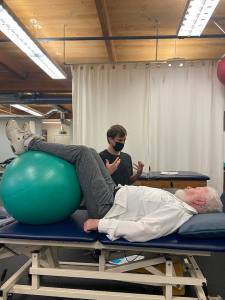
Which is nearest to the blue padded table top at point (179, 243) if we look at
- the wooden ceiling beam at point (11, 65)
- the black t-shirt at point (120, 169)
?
the black t-shirt at point (120, 169)

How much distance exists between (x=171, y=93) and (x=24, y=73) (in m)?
2.95

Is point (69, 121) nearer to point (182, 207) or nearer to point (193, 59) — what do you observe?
point (193, 59)

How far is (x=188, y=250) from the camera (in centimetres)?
186

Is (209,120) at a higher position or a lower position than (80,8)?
lower

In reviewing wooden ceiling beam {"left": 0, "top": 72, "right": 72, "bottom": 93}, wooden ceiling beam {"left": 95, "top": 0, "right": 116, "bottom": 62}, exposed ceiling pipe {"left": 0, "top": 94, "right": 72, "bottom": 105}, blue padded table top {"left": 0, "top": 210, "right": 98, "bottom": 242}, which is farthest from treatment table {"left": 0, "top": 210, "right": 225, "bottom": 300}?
exposed ceiling pipe {"left": 0, "top": 94, "right": 72, "bottom": 105}

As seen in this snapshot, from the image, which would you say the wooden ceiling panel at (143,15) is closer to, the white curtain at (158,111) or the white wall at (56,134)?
the white curtain at (158,111)

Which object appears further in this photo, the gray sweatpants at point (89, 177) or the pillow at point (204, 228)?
the gray sweatpants at point (89, 177)

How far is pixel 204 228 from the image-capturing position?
193 cm

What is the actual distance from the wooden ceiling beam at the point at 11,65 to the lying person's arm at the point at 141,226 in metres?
3.73

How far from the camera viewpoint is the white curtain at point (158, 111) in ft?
15.9

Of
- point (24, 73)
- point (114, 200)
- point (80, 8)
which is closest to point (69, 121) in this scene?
point (24, 73)

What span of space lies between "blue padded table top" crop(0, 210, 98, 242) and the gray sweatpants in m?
0.19

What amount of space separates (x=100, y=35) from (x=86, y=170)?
2646 mm

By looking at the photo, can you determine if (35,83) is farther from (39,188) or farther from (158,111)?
(39,188)
